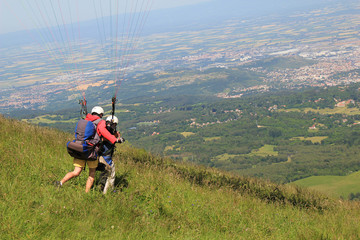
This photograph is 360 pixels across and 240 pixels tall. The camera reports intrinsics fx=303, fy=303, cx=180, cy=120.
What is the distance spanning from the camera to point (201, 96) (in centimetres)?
16875

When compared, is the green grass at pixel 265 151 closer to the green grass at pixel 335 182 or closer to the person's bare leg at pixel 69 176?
the green grass at pixel 335 182

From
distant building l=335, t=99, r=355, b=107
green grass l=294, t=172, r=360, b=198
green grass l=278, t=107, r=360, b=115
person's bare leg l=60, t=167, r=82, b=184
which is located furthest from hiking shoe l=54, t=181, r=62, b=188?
distant building l=335, t=99, r=355, b=107

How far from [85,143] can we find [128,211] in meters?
1.27

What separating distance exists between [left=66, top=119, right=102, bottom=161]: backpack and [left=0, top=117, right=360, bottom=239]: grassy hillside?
0.51 meters

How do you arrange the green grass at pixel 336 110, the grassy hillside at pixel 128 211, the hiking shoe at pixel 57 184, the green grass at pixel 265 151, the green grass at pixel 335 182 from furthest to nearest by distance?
the green grass at pixel 336 110 → the green grass at pixel 265 151 → the green grass at pixel 335 182 → the hiking shoe at pixel 57 184 → the grassy hillside at pixel 128 211

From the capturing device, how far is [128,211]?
4281 mm

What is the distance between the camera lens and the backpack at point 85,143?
183 inches

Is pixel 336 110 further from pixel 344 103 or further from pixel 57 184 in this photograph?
pixel 57 184

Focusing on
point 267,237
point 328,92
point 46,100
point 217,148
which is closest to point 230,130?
point 217,148

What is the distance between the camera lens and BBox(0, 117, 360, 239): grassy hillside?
3.54 metres

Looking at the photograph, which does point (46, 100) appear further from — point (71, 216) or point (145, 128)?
point (71, 216)

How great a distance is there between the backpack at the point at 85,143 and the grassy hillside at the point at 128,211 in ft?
1.67

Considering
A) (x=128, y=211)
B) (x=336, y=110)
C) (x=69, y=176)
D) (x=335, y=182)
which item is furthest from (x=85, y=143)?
(x=336, y=110)

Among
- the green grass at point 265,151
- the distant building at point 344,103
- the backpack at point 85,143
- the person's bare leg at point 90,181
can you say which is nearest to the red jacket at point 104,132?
the backpack at point 85,143
